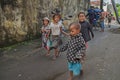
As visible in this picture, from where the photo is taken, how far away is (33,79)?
731 cm

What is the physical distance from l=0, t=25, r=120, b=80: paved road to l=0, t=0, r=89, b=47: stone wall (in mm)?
684

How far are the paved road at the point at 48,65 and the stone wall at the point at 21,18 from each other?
68cm

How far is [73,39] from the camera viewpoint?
6.68 meters

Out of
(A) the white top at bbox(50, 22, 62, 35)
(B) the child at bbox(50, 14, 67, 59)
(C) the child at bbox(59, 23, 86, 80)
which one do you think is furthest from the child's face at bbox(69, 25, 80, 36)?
(A) the white top at bbox(50, 22, 62, 35)

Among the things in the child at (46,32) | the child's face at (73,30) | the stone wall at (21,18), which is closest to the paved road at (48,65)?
the child at (46,32)

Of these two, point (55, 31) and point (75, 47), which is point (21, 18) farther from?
point (75, 47)

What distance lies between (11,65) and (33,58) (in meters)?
1.20

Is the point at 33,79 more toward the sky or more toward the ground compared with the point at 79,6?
more toward the ground

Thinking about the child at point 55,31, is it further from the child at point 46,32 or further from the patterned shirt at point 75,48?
the patterned shirt at point 75,48

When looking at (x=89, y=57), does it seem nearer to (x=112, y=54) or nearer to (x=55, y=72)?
(x=112, y=54)

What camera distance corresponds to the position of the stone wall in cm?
1141

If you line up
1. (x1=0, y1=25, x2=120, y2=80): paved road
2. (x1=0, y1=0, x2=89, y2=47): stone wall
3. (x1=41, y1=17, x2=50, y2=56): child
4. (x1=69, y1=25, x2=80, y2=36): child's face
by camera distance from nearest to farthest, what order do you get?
(x1=69, y1=25, x2=80, y2=36): child's face
(x1=0, y1=25, x2=120, y2=80): paved road
(x1=41, y1=17, x2=50, y2=56): child
(x1=0, y1=0, x2=89, y2=47): stone wall

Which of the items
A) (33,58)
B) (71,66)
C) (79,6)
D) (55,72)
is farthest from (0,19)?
(79,6)

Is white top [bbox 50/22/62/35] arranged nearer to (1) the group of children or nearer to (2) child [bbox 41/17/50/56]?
(1) the group of children
